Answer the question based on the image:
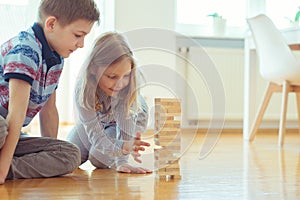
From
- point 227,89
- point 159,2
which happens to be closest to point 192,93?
point 227,89

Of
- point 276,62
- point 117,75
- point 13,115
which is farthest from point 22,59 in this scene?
point 276,62

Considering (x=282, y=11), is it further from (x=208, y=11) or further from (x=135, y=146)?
(x=135, y=146)

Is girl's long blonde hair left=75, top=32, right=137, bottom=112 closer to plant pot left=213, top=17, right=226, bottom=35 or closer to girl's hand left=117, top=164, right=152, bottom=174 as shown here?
girl's hand left=117, top=164, right=152, bottom=174

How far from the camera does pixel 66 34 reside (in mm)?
1300

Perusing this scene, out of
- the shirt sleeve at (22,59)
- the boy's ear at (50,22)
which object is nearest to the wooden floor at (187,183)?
the shirt sleeve at (22,59)

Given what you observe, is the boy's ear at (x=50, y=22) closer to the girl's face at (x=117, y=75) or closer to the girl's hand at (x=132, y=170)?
the girl's face at (x=117, y=75)

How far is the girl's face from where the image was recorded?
1.33m

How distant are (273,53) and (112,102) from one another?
1323mm

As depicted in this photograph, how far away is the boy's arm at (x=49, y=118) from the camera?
5.00 feet

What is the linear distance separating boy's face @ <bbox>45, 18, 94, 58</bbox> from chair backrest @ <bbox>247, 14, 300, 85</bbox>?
1379 mm

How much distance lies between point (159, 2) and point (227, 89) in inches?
31.6

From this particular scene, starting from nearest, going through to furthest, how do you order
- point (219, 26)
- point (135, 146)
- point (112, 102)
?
point (135, 146) < point (112, 102) < point (219, 26)

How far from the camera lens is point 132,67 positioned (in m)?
1.35

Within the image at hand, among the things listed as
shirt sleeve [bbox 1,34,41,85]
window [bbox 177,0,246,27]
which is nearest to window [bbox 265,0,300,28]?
window [bbox 177,0,246,27]
